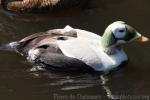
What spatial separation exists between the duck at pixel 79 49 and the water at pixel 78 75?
157mm

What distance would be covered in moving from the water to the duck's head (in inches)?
17.3

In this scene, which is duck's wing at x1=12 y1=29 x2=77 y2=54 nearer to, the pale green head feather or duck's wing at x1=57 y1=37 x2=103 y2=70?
duck's wing at x1=57 y1=37 x2=103 y2=70

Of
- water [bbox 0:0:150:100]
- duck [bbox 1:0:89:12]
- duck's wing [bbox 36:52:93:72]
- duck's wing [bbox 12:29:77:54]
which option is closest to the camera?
water [bbox 0:0:150:100]

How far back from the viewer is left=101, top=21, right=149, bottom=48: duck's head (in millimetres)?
9164

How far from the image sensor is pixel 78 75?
9.15 m

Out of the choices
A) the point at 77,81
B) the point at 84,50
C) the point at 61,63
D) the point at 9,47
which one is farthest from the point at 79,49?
the point at 9,47

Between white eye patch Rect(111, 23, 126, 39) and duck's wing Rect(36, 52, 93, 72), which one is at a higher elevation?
white eye patch Rect(111, 23, 126, 39)

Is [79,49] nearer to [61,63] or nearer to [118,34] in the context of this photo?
[61,63]

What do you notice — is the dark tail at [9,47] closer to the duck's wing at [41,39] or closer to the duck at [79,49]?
the duck's wing at [41,39]

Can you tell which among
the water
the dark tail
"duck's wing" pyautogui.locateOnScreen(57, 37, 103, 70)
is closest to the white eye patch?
"duck's wing" pyautogui.locateOnScreen(57, 37, 103, 70)

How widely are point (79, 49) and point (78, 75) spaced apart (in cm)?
40

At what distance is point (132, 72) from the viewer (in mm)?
9281

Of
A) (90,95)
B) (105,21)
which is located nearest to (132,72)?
(90,95)

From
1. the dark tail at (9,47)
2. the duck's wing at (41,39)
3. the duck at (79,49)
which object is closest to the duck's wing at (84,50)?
the duck at (79,49)
